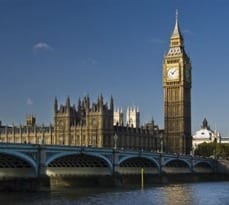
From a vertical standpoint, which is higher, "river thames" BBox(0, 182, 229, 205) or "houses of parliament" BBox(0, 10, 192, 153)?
"houses of parliament" BBox(0, 10, 192, 153)

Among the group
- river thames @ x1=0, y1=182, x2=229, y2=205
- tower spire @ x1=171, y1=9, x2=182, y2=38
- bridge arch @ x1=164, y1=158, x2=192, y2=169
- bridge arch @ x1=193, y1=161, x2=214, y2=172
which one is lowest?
river thames @ x1=0, y1=182, x2=229, y2=205

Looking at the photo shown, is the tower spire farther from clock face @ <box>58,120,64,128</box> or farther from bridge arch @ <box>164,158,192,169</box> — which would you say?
bridge arch @ <box>164,158,192,169</box>

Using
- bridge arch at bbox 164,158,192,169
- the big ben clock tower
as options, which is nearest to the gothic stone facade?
the big ben clock tower

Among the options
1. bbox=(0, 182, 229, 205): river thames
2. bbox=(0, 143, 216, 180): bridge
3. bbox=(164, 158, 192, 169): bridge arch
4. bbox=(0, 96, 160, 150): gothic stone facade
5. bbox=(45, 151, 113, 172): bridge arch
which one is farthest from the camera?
bbox=(0, 96, 160, 150): gothic stone facade

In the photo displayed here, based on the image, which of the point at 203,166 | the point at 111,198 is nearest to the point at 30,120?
the point at 203,166

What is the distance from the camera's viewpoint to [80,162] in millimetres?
65375

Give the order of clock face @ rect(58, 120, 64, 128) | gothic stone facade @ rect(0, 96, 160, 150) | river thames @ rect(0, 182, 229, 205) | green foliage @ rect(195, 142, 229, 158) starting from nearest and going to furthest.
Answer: river thames @ rect(0, 182, 229, 205) → gothic stone facade @ rect(0, 96, 160, 150) → clock face @ rect(58, 120, 64, 128) → green foliage @ rect(195, 142, 229, 158)

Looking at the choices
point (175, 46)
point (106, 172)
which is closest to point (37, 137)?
point (175, 46)

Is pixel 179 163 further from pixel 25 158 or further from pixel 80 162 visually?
pixel 25 158

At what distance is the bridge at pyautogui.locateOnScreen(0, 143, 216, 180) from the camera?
2127 inches

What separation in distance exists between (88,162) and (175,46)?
223 ft

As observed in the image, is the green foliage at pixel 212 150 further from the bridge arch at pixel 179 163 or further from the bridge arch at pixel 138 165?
the bridge arch at pixel 138 165

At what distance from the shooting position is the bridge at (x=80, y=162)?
54.0m

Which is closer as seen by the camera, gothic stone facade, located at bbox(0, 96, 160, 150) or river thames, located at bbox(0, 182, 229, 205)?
river thames, located at bbox(0, 182, 229, 205)
